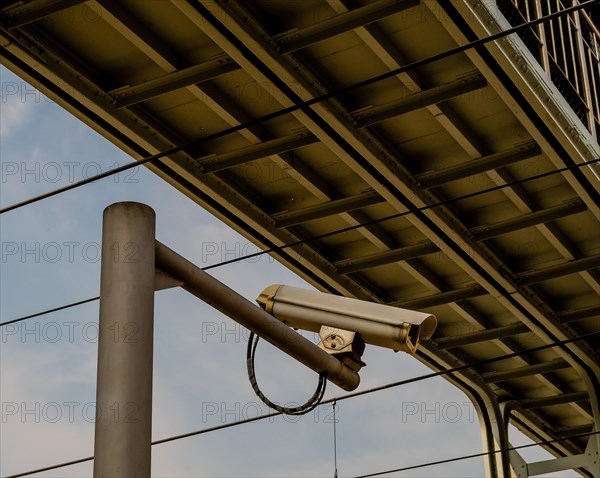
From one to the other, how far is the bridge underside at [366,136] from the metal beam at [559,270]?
23 millimetres

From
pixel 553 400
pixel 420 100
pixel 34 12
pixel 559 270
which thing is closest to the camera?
pixel 34 12

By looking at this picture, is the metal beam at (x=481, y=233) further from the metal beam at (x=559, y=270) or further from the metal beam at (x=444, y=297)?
the metal beam at (x=559, y=270)

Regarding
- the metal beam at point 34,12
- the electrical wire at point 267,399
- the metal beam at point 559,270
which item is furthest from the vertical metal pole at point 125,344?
the metal beam at point 559,270

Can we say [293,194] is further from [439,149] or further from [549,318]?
[549,318]

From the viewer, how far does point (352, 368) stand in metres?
6.61

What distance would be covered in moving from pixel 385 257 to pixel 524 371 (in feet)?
18.1

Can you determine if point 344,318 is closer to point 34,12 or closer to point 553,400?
point 34,12

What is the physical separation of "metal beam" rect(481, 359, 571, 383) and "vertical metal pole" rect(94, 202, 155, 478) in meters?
16.9

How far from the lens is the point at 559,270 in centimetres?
1780

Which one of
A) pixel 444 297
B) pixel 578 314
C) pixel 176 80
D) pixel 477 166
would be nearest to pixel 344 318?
pixel 176 80

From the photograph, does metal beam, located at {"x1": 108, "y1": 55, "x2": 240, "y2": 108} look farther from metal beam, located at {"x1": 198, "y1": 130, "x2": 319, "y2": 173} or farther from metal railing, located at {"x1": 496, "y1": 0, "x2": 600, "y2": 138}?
metal railing, located at {"x1": 496, "y1": 0, "x2": 600, "y2": 138}

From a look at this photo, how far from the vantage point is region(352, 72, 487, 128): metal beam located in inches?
523

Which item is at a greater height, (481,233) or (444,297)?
(481,233)

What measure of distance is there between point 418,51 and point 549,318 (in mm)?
7489
